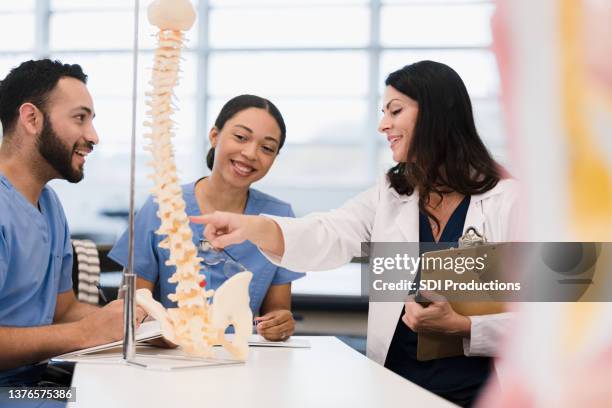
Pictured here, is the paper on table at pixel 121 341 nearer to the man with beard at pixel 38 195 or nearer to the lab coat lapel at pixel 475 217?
the man with beard at pixel 38 195

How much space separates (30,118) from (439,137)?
0.95 meters

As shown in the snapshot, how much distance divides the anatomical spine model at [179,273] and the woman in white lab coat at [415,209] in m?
0.26

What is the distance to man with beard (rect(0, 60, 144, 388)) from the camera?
1427mm

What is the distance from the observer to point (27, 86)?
5.36 feet

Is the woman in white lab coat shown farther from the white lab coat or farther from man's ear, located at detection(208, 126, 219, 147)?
man's ear, located at detection(208, 126, 219, 147)

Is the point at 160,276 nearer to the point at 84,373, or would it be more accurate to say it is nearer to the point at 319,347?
the point at 319,347

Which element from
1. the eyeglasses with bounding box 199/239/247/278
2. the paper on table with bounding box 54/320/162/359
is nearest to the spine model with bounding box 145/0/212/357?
the paper on table with bounding box 54/320/162/359

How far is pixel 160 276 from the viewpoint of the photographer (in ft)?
6.04

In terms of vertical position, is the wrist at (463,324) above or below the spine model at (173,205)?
below

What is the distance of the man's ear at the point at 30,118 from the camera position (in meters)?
1.61

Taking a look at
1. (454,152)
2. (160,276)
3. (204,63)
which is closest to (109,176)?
(204,63)

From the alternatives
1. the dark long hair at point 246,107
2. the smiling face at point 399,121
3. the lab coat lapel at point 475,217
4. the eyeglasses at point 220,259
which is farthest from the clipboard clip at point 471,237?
the dark long hair at point 246,107

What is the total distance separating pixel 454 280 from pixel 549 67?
0.38 m

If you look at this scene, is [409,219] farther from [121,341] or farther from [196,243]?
[121,341]
